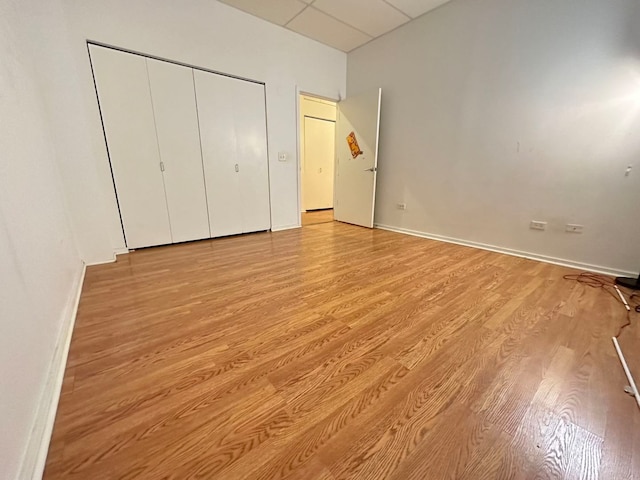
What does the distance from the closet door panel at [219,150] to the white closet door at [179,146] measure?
9 cm

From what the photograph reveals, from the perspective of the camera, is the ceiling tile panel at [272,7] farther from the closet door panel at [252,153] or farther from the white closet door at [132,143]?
the white closet door at [132,143]

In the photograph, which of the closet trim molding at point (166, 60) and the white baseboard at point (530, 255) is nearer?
the white baseboard at point (530, 255)

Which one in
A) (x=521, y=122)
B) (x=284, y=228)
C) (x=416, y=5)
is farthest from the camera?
(x=284, y=228)

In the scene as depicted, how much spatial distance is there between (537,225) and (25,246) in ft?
13.3

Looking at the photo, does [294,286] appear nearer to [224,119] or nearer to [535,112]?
[224,119]

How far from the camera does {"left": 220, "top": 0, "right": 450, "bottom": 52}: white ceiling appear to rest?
3061 mm

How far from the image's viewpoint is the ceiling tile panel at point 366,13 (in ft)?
10.0

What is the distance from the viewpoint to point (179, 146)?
3.11 meters

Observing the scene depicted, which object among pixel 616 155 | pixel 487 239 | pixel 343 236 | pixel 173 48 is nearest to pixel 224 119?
pixel 173 48

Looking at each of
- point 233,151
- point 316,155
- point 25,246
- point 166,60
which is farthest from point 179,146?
point 316,155

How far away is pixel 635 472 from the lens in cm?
83

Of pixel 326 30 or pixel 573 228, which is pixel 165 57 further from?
pixel 573 228

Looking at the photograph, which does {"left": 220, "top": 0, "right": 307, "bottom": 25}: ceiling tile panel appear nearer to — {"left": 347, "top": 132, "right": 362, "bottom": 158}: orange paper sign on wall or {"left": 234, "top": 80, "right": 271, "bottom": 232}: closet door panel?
{"left": 234, "top": 80, "right": 271, "bottom": 232}: closet door panel

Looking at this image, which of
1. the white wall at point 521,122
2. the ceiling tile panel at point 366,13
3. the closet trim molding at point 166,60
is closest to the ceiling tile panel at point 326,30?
the ceiling tile panel at point 366,13
